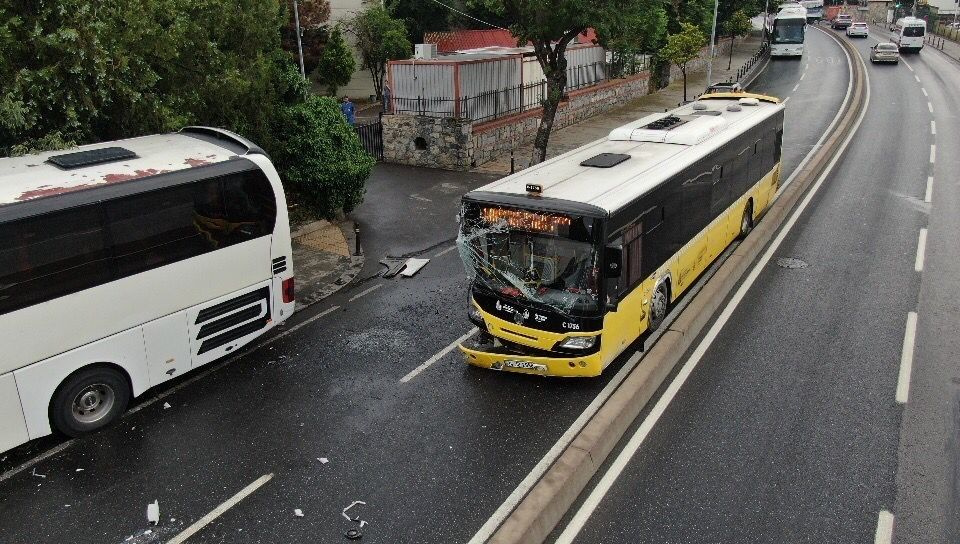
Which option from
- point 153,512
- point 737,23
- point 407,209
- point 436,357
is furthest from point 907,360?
point 737,23

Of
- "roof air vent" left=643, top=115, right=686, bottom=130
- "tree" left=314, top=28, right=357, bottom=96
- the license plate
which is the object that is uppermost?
"tree" left=314, top=28, right=357, bottom=96

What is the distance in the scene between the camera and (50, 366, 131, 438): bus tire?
9445 mm

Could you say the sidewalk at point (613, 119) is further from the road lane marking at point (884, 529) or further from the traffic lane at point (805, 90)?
the road lane marking at point (884, 529)

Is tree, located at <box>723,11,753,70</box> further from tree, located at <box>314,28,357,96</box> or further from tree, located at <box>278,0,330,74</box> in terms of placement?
tree, located at <box>278,0,330,74</box>

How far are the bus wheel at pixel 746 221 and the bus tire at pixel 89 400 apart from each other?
537 inches

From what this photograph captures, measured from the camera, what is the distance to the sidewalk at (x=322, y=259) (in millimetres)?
15211

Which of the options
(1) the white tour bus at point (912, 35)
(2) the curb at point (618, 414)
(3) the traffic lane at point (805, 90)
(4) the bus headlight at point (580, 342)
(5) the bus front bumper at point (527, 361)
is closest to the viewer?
(2) the curb at point (618, 414)

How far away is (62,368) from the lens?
932 cm

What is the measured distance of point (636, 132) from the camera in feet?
47.6

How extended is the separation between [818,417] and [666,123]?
7536 mm

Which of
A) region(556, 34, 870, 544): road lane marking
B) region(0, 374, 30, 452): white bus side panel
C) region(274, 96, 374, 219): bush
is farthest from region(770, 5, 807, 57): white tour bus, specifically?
region(0, 374, 30, 452): white bus side panel

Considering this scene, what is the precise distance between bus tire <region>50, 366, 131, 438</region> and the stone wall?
1670cm

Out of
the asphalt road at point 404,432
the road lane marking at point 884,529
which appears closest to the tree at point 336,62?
the asphalt road at point 404,432

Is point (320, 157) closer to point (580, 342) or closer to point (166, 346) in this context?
point (166, 346)
